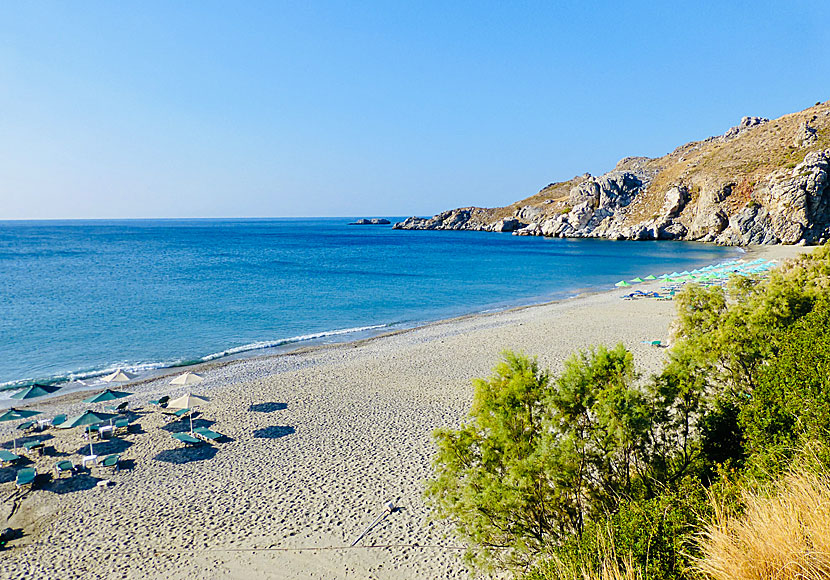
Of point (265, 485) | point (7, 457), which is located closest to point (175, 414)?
point (7, 457)

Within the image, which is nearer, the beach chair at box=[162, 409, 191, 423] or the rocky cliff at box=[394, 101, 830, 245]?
the beach chair at box=[162, 409, 191, 423]

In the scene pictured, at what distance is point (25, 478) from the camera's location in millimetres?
13266

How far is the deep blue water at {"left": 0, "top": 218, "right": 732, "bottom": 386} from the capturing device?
29031mm

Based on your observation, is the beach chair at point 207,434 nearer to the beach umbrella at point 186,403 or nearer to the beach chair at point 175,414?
the beach umbrella at point 186,403

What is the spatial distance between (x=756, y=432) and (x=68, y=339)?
114 feet

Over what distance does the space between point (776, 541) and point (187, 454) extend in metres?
15.1

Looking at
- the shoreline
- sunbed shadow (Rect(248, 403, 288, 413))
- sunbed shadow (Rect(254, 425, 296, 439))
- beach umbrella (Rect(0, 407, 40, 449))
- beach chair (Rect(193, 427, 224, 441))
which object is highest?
beach umbrella (Rect(0, 407, 40, 449))

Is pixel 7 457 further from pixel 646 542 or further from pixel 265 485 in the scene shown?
pixel 646 542

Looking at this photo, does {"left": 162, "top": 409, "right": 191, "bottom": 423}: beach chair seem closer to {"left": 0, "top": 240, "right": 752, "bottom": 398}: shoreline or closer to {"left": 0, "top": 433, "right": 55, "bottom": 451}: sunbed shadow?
{"left": 0, "top": 433, "right": 55, "bottom": 451}: sunbed shadow

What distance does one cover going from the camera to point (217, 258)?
86.6 m

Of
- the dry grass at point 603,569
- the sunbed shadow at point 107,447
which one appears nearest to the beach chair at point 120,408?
the sunbed shadow at point 107,447

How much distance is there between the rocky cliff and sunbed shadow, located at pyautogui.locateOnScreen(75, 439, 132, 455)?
3867 inches

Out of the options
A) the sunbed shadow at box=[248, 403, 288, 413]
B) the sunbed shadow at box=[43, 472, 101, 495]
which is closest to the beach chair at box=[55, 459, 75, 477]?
the sunbed shadow at box=[43, 472, 101, 495]

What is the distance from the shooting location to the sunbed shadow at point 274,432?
642 inches
